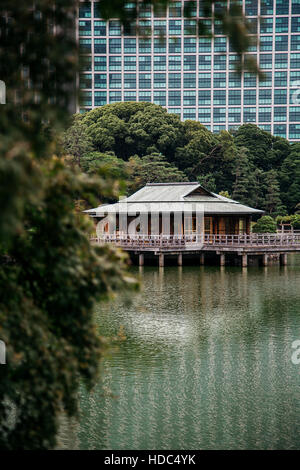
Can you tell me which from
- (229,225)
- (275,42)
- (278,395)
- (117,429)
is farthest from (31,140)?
(275,42)

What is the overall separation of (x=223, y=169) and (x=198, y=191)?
68.8 feet

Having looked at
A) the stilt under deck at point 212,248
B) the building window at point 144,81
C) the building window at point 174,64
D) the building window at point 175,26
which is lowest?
the stilt under deck at point 212,248

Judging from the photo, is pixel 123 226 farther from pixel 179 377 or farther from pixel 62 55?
pixel 62 55

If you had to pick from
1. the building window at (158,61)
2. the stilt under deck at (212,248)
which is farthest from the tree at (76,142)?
the building window at (158,61)

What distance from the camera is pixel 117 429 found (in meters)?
9.06

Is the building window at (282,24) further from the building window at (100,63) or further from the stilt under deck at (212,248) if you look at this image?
the stilt under deck at (212,248)

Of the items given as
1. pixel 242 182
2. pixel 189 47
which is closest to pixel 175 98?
pixel 189 47

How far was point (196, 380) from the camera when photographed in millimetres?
11383

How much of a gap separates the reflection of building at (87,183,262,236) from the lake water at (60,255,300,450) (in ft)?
54.9

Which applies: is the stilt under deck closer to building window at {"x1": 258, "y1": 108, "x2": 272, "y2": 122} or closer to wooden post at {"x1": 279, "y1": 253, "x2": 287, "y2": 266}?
wooden post at {"x1": 279, "y1": 253, "x2": 287, "y2": 266}

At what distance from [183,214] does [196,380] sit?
2686cm

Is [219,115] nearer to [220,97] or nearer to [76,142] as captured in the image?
[220,97]

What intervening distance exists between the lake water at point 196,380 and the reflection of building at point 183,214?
54.9 ft

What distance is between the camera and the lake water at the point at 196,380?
8875 millimetres
